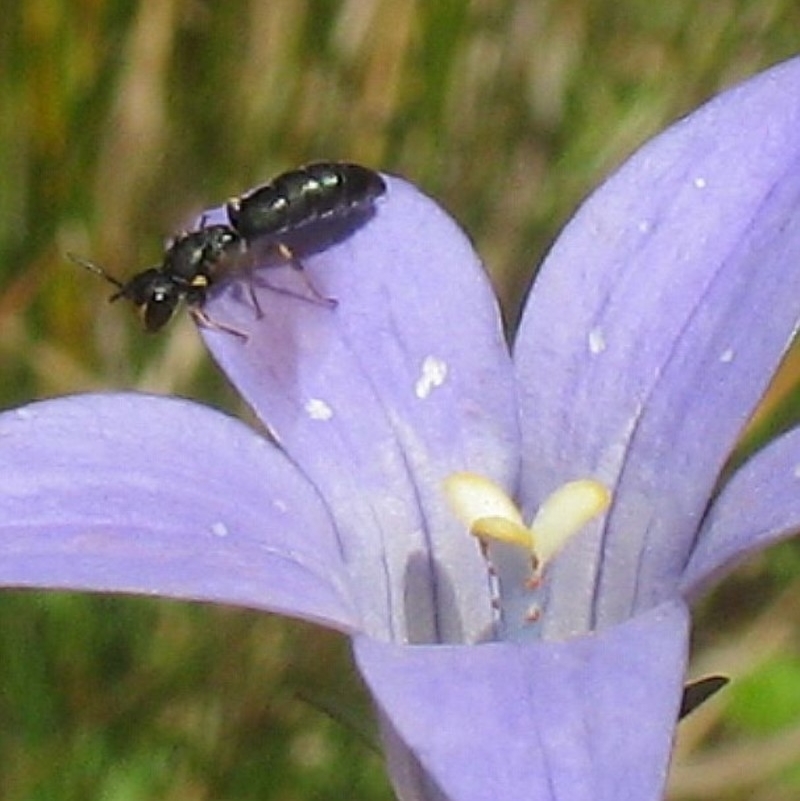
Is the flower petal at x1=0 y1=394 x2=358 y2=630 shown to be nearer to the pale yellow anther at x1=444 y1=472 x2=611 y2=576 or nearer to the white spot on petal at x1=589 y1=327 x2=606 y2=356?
the pale yellow anther at x1=444 y1=472 x2=611 y2=576

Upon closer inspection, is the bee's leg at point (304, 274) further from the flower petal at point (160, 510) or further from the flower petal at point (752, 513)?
the flower petal at point (752, 513)

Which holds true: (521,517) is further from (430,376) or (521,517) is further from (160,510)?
(160,510)

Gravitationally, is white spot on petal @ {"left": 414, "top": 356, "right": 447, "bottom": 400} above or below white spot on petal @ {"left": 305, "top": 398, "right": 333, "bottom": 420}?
above

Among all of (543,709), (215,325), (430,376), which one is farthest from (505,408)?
(543,709)

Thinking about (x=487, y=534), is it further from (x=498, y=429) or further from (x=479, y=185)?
(x=479, y=185)

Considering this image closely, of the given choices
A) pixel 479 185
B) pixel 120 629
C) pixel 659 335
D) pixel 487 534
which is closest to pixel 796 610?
pixel 479 185

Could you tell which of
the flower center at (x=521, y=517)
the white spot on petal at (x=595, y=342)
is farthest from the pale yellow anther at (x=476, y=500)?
the white spot on petal at (x=595, y=342)

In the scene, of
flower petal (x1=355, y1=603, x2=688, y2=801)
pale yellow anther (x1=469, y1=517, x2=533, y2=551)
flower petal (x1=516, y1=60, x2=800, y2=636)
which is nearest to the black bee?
flower petal (x1=516, y1=60, x2=800, y2=636)
